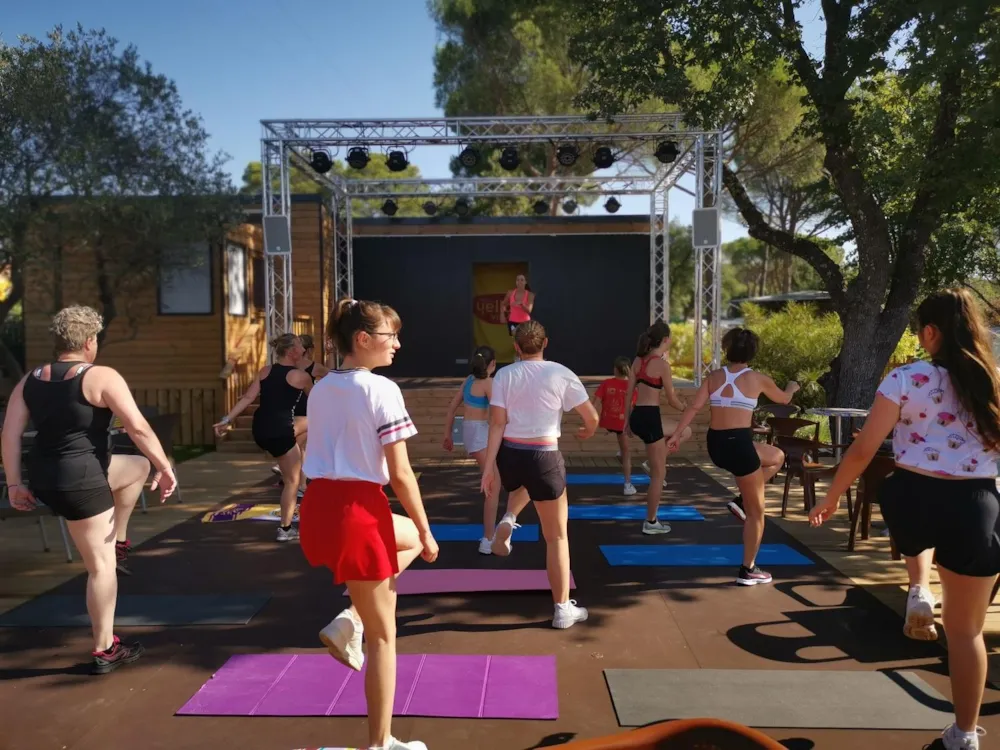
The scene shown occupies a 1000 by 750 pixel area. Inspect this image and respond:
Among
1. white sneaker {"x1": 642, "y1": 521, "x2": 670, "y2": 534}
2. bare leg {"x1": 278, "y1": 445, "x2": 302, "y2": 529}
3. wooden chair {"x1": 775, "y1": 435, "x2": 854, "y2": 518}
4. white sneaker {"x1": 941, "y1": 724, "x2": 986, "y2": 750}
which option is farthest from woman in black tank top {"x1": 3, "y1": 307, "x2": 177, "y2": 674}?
wooden chair {"x1": 775, "y1": 435, "x2": 854, "y2": 518}

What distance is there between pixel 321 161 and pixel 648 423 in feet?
27.5

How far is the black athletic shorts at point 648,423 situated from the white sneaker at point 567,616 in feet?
6.91

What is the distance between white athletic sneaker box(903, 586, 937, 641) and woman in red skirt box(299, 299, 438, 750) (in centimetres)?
265

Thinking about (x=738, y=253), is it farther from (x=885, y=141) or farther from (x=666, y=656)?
(x=666, y=656)

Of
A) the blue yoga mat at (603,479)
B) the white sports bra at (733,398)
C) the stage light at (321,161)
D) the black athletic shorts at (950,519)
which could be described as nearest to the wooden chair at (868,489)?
the white sports bra at (733,398)

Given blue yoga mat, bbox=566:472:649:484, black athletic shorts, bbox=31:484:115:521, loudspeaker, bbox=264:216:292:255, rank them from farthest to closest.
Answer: loudspeaker, bbox=264:216:292:255 < blue yoga mat, bbox=566:472:649:484 < black athletic shorts, bbox=31:484:115:521

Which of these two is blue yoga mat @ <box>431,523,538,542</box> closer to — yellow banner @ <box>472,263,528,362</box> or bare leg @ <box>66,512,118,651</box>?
bare leg @ <box>66,512,118,651</box>

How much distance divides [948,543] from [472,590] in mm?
2732

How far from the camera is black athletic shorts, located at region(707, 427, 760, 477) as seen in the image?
172 inches

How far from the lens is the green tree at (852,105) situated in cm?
923

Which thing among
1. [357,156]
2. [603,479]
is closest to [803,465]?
[603,479]

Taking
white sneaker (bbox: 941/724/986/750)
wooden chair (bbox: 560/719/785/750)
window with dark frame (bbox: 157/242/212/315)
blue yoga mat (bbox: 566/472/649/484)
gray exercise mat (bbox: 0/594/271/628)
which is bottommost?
blue yoga mat (bbox: 566/472/649/484)

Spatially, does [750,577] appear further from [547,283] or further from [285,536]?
[547,283]

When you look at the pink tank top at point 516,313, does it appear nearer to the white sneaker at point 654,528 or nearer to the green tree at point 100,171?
the green tree at point 100,171
